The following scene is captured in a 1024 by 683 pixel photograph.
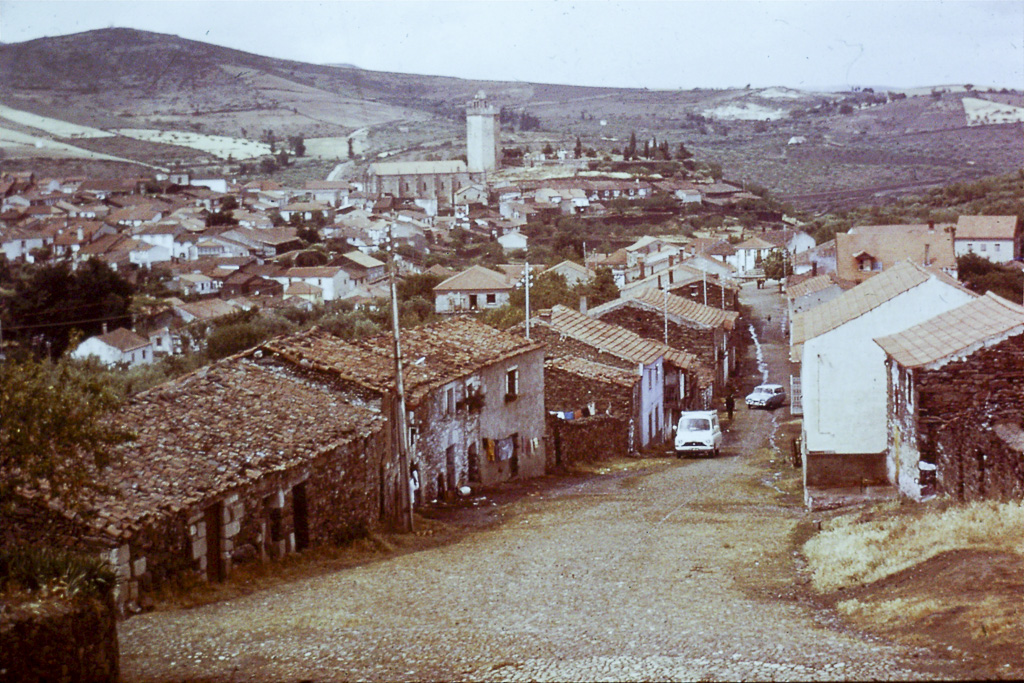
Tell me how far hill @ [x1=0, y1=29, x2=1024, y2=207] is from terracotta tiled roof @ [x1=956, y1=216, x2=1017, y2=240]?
18226mm

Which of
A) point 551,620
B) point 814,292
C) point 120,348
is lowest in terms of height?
point 120,348

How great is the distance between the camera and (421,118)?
144625mm

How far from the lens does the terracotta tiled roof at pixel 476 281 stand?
43.7 metres

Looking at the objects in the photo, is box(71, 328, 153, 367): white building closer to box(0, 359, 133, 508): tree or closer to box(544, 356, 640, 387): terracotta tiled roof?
box(544, 356, 640, 387): terracotta tiled roof

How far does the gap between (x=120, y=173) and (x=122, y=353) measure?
77.1 meters

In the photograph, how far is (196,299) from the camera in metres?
58.6

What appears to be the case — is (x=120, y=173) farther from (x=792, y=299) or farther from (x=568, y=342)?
(x=568, y=342)

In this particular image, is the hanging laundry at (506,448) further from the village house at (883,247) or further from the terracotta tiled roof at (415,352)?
the village house at (883,247)

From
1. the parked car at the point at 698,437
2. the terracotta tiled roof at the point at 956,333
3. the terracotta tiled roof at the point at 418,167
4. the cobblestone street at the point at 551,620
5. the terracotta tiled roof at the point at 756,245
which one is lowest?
the parked car at the point at 698,437

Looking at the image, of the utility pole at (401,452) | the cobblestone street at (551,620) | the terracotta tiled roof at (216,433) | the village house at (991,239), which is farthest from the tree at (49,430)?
the village house at (991,239)

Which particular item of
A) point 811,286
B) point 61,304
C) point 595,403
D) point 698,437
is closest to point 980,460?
point 698,437

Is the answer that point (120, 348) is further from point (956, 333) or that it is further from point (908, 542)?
point (908, 542)

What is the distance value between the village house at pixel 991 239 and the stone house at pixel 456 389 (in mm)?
26072

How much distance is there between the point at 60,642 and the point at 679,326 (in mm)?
33168
